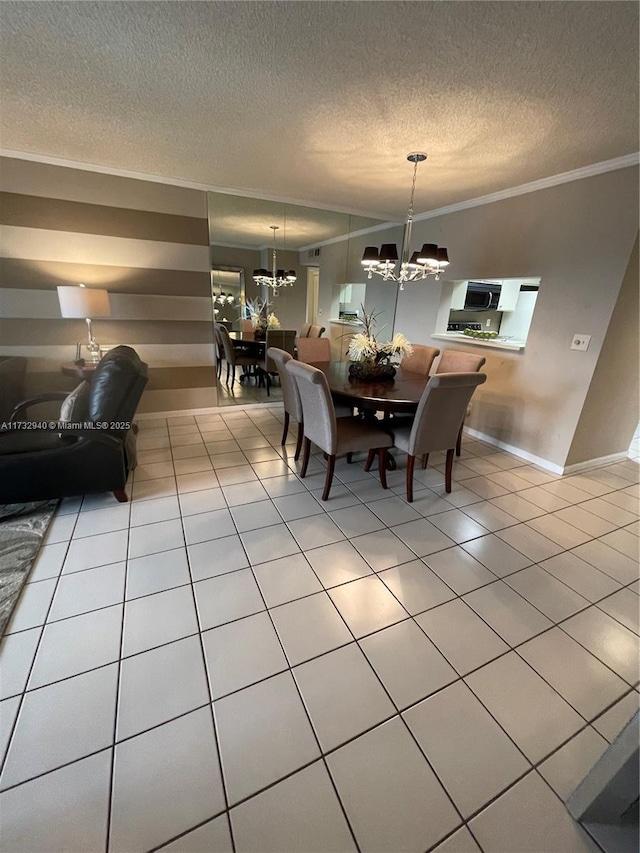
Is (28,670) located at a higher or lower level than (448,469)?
lower

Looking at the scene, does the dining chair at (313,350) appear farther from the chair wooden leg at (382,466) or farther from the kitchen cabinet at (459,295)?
the kitchen cabinet at (459,295)

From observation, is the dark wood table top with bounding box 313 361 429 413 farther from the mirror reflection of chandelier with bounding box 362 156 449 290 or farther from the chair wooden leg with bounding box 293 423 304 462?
the mirror reflection of chandelier with bounding box 362 156 449 290

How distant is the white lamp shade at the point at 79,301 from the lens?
9.57 feet

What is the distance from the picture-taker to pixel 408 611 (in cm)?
162

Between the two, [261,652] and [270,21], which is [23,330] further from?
[261,652]

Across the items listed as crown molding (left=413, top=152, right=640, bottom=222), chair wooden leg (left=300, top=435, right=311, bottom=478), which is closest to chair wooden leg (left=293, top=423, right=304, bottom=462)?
chair wooden leg (left=300, top=435, right=311, bottom=478)

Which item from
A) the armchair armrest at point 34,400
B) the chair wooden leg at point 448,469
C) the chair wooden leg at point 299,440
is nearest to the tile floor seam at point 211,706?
the chair wooden leg at point 299,440

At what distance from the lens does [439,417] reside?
92.3 inches

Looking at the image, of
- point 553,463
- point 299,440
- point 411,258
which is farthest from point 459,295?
point 299,440

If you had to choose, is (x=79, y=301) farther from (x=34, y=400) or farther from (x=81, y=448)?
(x=81, y=448)

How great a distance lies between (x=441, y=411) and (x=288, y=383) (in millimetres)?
1211

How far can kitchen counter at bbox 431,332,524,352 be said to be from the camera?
130 inches

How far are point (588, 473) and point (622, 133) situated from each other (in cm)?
252

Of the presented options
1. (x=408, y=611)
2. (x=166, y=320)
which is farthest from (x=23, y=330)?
(x=408, y=611)
